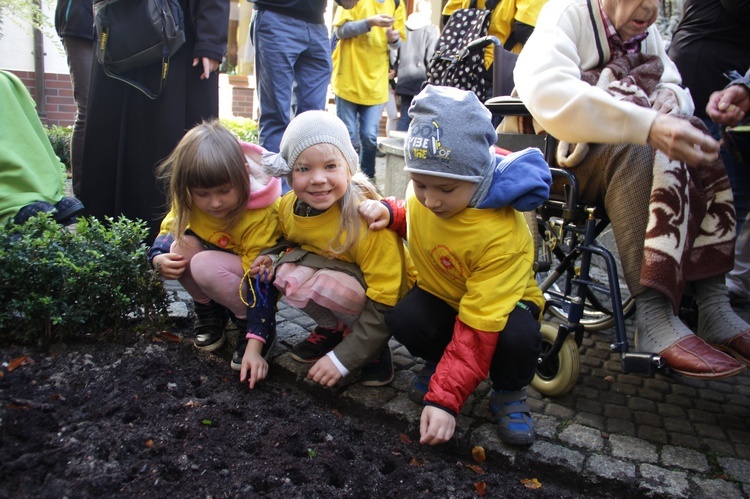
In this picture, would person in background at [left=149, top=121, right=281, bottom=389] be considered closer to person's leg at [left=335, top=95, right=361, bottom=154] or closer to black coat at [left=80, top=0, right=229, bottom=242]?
black coat at [left=80, top=0, right=229, bottom=242]

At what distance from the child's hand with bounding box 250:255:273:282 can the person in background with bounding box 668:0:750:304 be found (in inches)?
98.0

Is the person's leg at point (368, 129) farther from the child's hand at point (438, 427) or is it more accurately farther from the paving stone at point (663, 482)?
the paving stone at point (663, 482)

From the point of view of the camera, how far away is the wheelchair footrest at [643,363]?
2.23 m

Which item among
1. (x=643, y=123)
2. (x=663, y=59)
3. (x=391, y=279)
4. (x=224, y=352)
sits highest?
(x=663, y=59)

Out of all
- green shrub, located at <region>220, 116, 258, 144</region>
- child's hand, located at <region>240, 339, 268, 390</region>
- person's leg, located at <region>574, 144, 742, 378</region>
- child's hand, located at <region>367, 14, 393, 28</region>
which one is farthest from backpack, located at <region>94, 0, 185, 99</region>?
green shrub, located at <region>220, 116, 258, 144</region>

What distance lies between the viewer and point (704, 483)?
207 cm

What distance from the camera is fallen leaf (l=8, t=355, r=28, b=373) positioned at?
2.42 metres

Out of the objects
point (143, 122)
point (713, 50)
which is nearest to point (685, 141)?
point (713, 50)

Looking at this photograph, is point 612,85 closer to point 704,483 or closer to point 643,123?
point 643,123

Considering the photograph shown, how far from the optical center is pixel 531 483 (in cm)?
212

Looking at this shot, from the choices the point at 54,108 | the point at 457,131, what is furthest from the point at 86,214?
the point at 54,108

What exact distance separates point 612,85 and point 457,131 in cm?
87

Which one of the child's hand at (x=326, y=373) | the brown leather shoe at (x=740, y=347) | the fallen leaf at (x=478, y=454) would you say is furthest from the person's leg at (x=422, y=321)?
the brown leather shoe at (x=740, y=347)

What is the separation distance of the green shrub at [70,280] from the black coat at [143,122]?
65cm
